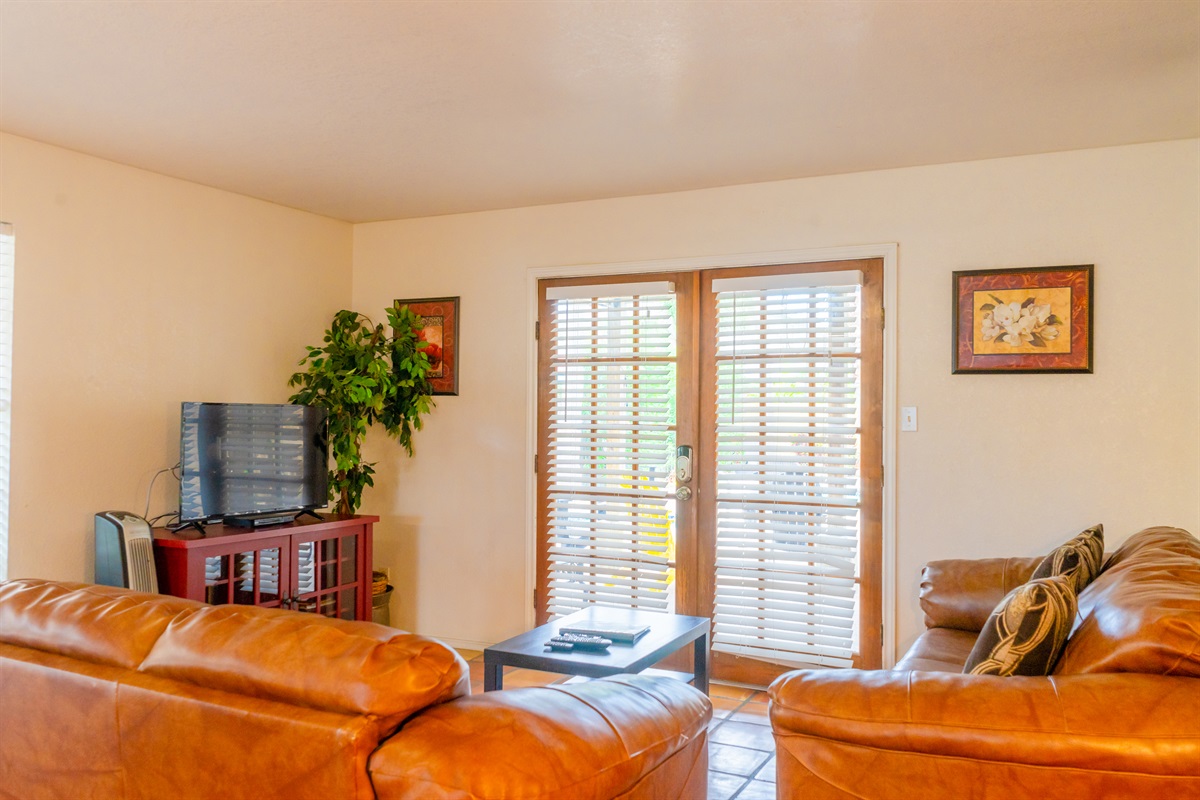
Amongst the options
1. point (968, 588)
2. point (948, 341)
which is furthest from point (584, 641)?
point (948, 341)

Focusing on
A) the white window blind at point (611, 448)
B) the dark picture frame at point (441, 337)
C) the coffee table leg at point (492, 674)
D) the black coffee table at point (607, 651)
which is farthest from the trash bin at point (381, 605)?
the coffee table leg at point (492, 674)

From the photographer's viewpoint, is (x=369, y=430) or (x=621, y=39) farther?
(x=369, y=430)

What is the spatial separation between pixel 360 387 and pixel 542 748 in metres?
3.76

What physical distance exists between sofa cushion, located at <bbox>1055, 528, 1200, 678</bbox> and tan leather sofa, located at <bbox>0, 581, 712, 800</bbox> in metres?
0.76

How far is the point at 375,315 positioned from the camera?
18.1ft

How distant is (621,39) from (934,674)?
199cm

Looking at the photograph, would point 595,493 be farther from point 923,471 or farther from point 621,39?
point 621,39

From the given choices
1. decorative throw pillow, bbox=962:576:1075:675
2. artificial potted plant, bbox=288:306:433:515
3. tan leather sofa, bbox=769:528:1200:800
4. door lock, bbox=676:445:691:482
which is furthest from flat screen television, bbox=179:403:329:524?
decorative throw pillow, bbox=962:576:1075:675

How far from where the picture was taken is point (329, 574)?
464 cm

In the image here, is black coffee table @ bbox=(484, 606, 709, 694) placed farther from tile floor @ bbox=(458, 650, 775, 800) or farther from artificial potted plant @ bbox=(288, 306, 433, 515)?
artificial potted plant @ bbox=(288, 306, 433, 515)

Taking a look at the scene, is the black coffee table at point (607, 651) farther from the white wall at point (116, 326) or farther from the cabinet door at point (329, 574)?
the white wall at point (116, 326)

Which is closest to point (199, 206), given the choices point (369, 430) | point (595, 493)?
point (369, 430)

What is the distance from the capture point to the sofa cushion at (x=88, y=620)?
5.15 ft

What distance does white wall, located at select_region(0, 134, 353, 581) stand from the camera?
3.83 meters
